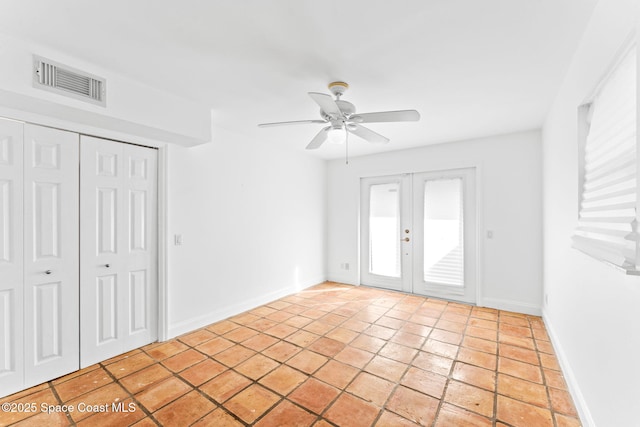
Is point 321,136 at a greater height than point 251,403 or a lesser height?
greater

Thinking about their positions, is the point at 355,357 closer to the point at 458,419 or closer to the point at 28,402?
the point at 458,419

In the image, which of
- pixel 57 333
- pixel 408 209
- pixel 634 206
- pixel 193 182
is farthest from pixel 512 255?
pixel 57 333

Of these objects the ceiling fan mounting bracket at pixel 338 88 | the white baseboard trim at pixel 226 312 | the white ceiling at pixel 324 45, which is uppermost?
the white ceiling at pixel 324 45

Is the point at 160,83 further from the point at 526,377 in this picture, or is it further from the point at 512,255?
the point at 512,255

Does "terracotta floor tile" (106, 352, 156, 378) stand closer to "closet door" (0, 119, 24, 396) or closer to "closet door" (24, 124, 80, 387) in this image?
"closet door" (24, 124, 80, 387)

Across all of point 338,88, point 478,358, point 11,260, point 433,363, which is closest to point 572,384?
point 478,358

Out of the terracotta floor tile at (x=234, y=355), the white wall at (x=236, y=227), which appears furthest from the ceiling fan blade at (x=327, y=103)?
the terracotta floor tile at (x=234, y=355)

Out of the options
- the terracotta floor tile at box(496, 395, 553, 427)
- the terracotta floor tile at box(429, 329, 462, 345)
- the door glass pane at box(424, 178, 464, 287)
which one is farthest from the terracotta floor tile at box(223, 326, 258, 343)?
the door glass pane at box(424, 178, 464, 287)

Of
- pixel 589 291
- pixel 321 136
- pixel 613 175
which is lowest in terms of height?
pixel 589 291

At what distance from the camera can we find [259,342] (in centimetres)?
292

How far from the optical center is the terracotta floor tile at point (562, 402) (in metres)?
1.88

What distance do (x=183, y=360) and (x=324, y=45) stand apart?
2832 mm

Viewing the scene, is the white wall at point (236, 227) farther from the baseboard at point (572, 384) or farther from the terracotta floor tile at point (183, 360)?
the baseboard at point (572, 384)

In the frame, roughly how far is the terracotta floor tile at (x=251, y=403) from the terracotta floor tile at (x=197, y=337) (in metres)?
1.07
